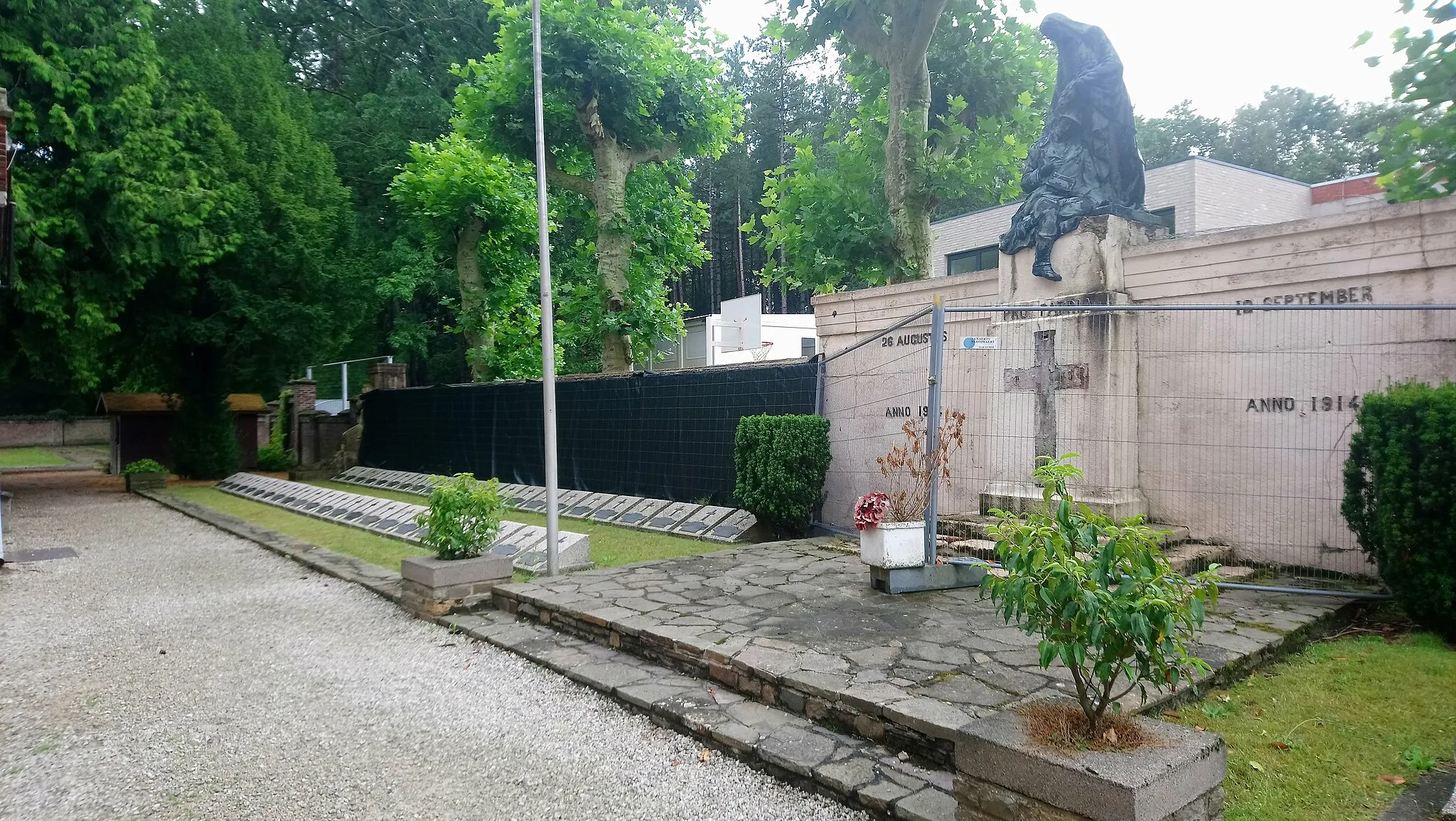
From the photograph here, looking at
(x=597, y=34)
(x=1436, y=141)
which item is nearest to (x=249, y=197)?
(x=597, y=34)

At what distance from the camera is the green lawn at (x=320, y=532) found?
9133 mm

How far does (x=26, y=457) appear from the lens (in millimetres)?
32500

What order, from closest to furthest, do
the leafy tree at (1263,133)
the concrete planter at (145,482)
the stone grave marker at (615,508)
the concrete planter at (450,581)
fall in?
the concrete planter at (450,581) → the stone grave marker at (615,508) → the concrete planter at (145,482) → the leafy tree at (1263,133)

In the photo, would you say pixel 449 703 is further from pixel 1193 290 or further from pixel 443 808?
pixel 1193 290

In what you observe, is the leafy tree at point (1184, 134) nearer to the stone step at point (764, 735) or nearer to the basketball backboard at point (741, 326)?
the basketball backboard at point (741, 326)

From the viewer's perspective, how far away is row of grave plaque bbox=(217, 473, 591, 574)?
731 centimetres

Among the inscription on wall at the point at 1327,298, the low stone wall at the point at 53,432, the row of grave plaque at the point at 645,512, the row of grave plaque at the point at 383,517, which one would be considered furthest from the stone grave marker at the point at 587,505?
the low stone wall at the point at 53,432

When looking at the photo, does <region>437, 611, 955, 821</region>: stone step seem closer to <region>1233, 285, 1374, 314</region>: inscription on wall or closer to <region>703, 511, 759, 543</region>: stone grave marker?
<region>703, 511, 759, 543</region>: stone grave marker

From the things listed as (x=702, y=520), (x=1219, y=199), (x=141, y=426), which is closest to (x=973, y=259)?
(x=1219, y=199)

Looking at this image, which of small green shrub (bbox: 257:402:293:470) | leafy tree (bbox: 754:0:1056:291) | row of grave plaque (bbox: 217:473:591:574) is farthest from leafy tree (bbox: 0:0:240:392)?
leafy tree (bbox: 754:0:1056:291)

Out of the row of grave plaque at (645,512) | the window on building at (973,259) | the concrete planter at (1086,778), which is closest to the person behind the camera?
the concrete planter at (1086,778)

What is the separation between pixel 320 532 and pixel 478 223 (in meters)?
8.86

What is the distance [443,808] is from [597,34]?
40.9 feet

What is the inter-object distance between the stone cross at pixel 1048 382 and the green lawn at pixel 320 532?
5782 millimetres
